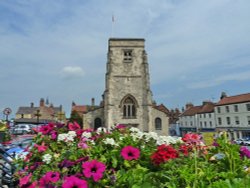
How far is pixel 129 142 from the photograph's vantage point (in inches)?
115

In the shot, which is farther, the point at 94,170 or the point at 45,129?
the point at 45,129

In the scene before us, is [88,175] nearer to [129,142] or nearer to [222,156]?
[129,142]

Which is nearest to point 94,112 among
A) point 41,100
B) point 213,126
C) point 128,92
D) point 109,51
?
point 128,92

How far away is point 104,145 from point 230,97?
47441 millimetres

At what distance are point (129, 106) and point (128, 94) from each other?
6.16ft

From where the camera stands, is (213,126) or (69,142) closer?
(69,142)

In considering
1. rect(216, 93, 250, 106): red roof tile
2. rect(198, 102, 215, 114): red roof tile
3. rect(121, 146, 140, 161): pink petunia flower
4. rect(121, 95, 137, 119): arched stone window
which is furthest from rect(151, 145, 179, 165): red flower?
rect(198, 102, 215, 114): red roof tile

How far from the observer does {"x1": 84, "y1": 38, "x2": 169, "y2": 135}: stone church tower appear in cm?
3153

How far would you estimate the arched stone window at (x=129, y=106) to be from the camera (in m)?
32.3

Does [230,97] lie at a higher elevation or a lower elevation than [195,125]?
higher

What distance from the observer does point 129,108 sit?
107ft

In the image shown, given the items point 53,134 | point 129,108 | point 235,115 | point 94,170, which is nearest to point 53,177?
point 94,170

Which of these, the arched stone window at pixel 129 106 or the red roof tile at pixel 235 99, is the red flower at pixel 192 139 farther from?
the red roof tile at pixel 235 99

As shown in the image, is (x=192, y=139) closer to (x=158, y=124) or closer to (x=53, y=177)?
(x=53, y=177)
